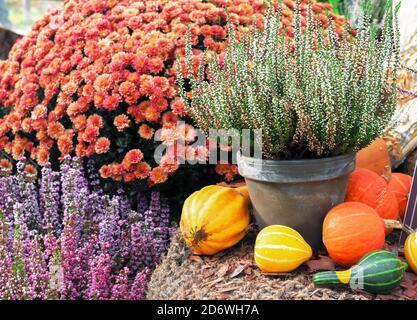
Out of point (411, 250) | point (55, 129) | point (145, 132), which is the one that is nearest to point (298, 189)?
point (411, 250)

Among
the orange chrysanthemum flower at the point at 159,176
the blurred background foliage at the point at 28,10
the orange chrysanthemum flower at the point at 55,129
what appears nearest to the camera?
the orange chrysanthemum flower at the point at 159,176

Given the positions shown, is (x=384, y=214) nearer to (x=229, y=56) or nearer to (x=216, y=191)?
(x=216, y=191)

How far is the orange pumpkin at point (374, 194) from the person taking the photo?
2.26 metres

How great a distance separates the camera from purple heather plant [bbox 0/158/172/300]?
2326mm

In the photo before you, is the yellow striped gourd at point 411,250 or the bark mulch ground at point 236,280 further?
the yellow striped gourd at point 411,250

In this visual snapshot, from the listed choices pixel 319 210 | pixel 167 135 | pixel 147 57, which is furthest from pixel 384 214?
pixel 147 57

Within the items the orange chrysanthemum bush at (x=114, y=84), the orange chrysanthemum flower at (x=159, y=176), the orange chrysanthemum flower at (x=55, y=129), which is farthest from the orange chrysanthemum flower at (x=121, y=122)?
the orange chrysanthemum flower at (x=55, y=129)

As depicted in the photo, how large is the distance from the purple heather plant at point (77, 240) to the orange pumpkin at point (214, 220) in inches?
13.5

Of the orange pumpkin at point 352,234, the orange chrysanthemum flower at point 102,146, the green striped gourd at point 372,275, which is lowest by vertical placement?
the green striped gourd at point 372,275

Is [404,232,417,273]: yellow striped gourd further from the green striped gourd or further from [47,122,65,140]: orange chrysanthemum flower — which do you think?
[47,122,65,140]: orange chrysanthemum flower

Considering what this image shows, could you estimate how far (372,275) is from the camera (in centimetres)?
187

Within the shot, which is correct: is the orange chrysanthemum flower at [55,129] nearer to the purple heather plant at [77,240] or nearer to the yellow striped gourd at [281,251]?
the purple heather plant at [77,240]

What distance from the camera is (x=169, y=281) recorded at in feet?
7.31
